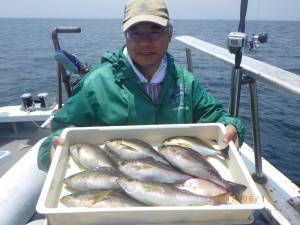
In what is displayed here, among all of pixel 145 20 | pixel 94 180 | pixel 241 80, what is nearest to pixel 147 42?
pixel 145 20

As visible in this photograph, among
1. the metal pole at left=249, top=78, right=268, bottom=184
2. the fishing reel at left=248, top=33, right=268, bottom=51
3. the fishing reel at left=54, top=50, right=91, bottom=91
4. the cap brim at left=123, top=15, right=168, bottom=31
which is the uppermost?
the cap brim at left=123, top=15, right=168, bottom=31

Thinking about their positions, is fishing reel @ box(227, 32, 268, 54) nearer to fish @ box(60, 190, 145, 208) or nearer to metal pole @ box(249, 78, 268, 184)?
metal pole @ box(249, 78, 268, 184)

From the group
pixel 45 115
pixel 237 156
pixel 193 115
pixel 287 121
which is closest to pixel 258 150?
pixel 193 115

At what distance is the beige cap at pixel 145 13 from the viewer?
7.91 ft

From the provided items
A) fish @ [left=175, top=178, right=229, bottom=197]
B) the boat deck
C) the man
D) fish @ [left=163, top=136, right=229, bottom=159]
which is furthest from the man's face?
the boat deck

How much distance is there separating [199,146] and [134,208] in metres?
0.87

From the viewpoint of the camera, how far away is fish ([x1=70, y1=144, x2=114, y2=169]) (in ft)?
6.55

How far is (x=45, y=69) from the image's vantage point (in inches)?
822

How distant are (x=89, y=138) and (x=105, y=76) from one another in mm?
567

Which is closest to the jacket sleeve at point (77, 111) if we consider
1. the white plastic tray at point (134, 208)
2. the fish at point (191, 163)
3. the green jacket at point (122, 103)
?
the green jacket at point (122, 103)

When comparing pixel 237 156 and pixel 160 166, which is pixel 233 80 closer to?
pixel 237 156

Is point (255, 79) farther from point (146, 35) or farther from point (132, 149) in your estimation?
point (132, 149)

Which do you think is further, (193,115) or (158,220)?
(193,115)

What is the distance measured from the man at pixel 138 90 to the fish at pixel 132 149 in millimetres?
416
